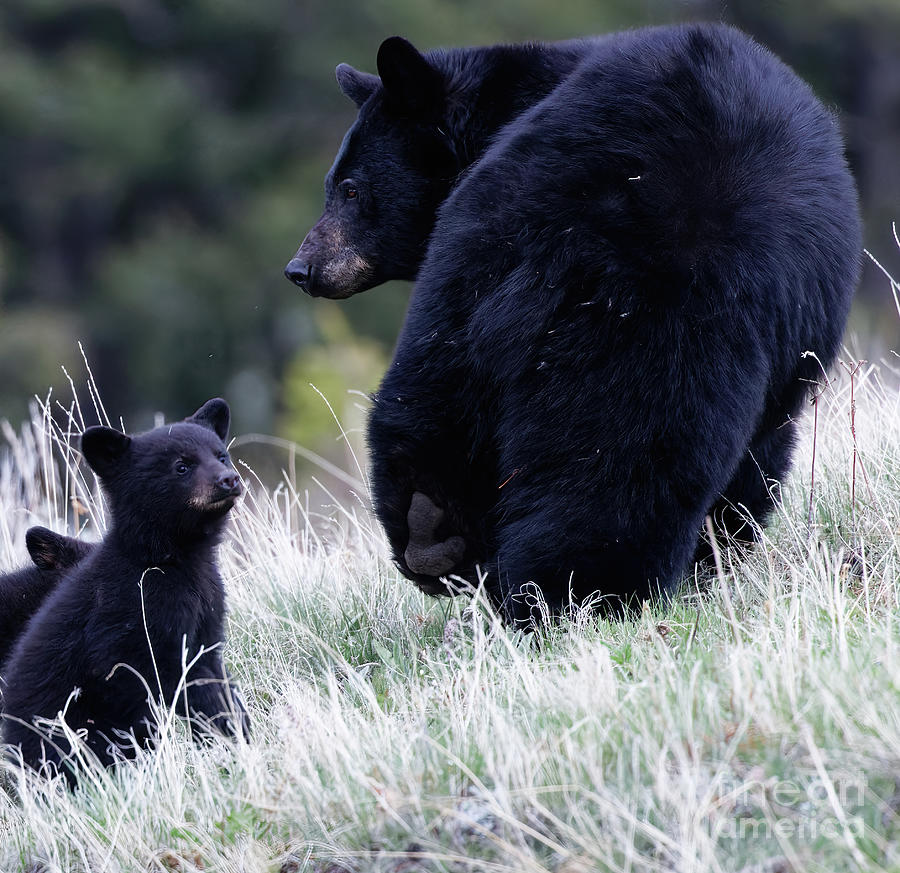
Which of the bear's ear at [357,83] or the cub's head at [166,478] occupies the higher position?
the bear's ear at [357,83]

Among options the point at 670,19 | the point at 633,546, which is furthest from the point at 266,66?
the point at 633,546

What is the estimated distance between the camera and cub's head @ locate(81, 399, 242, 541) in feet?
14.5

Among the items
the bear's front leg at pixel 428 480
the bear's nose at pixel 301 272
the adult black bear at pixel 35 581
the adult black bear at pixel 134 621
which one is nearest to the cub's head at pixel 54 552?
the adult black bear at pixel 35 581

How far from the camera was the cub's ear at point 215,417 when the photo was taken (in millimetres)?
4906

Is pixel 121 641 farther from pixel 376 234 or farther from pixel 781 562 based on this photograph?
pixel 781 562

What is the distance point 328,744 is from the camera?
10.6 ft

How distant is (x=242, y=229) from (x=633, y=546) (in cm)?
1893

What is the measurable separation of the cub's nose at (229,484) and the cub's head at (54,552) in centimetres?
92

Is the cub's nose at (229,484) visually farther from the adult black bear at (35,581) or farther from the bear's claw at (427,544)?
the adult black bear at (35,581)

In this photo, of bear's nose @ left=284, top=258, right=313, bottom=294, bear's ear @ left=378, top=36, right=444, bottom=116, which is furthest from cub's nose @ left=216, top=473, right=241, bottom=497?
bear's ear @ left=378, top=36, right=444, bottom=116

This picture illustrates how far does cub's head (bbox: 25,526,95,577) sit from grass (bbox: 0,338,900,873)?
3.28 ft

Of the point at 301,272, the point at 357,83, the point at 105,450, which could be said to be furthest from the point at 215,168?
the point at 105,450

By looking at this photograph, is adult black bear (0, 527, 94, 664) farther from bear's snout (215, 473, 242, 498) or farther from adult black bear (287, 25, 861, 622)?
adult black bear (287, 25, 861, 622)

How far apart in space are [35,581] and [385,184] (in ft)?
6.60
